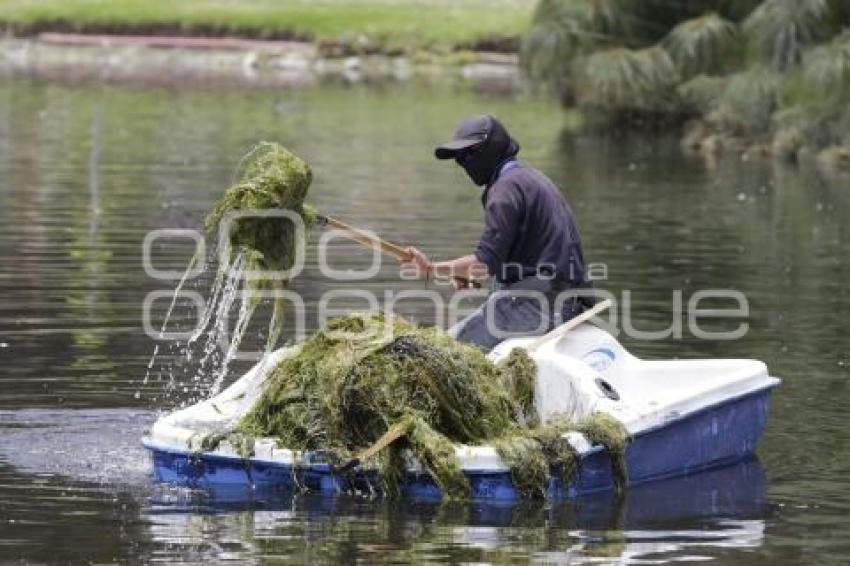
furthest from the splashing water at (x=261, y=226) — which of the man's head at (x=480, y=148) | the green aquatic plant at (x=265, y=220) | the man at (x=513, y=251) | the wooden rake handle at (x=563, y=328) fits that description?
the wooden rake handle at (x=563, y=328)

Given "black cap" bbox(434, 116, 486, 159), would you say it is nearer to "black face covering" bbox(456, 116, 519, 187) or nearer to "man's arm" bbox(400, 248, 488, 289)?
"black face covering" bbox(456, 116, 519, 187)

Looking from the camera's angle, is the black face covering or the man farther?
the black face covering

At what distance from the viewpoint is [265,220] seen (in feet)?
43.5

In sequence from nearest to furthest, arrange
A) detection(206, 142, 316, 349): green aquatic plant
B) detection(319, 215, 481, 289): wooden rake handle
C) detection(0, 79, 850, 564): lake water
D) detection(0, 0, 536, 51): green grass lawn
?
1. detection(0, 79, 850, 564): lake water
2. detection(206, 142, 316, 349): green aquatic plant
3. detection(319, 215, 481, 289): wooden rake handle
4. detection(0, 0, 536, 51): green grass lawn

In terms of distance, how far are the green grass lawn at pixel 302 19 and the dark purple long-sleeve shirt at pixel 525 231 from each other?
2363 inches

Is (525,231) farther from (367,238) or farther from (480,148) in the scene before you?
(367,238)

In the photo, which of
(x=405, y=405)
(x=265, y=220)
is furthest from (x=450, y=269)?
(x=405, y=405)

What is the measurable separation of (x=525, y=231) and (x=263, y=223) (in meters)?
1.67

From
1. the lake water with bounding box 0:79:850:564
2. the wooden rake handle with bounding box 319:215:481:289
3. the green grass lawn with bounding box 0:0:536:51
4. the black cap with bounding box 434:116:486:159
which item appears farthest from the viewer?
the green grass lawn with bounding box 0:0:536:51

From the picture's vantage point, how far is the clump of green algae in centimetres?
1196

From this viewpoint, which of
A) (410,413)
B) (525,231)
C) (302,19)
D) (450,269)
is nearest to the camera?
(410,413)

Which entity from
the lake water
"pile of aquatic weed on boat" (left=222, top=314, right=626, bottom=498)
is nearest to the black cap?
"pile of aquatic weed on boat" (left=222, top=314, right=626, bottom=498)

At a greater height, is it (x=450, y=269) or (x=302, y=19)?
(x=302, y=19)

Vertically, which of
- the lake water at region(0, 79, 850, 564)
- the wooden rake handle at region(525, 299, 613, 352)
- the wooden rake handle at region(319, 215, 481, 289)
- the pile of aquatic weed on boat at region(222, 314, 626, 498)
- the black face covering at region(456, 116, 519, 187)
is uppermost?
the black face covering at region(456, 116, 519, 187)
